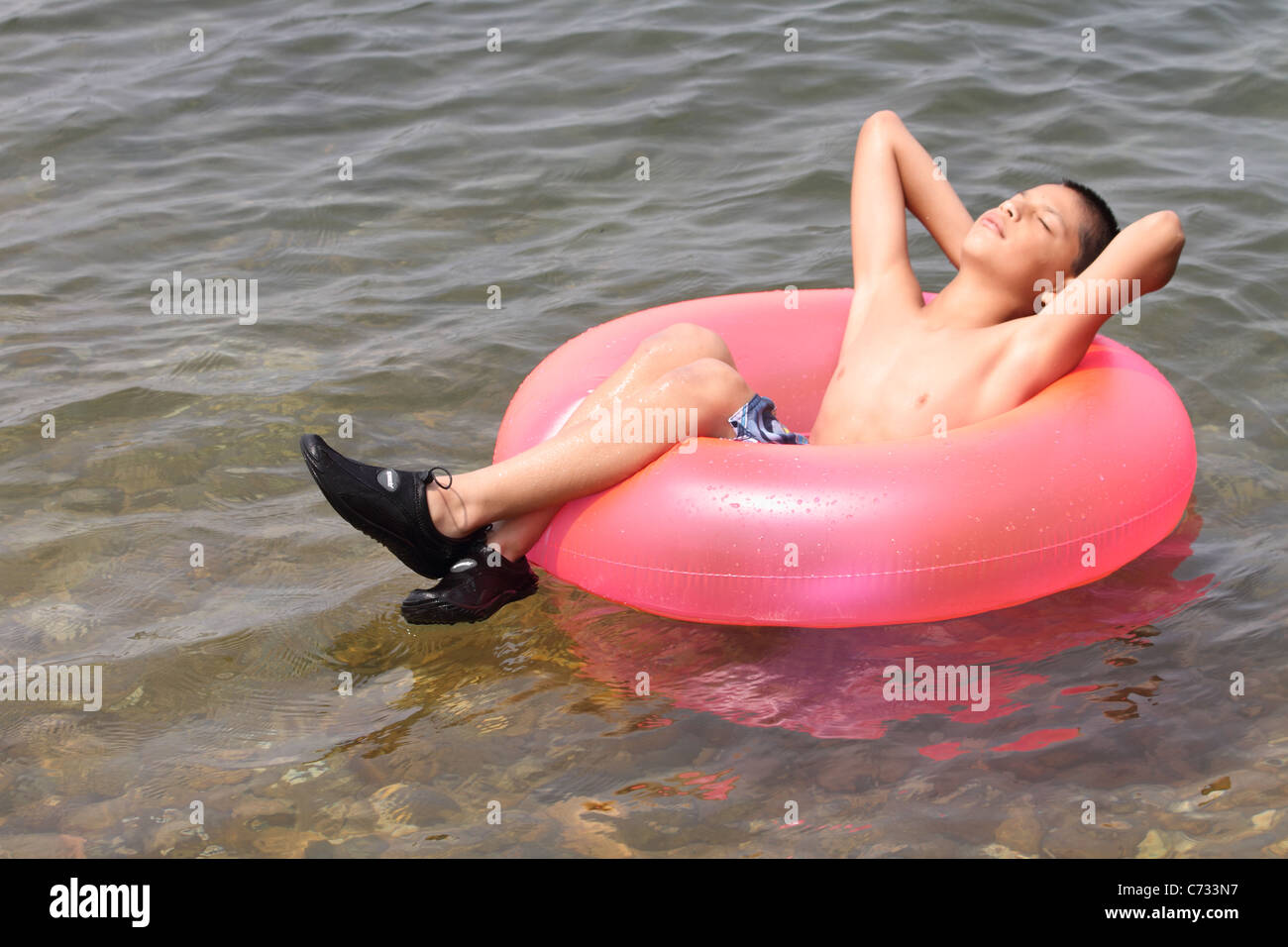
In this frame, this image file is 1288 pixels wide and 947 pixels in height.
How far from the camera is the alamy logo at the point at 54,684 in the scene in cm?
335

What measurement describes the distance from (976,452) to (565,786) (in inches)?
49.9

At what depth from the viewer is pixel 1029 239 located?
3.74 meters

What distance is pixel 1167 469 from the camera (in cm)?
355

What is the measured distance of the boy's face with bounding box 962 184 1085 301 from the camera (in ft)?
12.3

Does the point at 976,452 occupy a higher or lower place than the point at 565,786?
higher

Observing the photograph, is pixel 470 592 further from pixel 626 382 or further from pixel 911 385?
pixel 911 385

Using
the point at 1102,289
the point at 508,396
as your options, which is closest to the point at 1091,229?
the point at 1102,289

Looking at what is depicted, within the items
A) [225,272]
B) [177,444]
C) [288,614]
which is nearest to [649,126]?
[225,272]

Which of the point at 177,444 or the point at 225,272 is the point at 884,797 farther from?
the point at 225,272

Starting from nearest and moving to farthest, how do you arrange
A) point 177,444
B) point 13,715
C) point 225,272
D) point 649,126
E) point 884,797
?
point 884,797, point 13,715, point 177,444, point 225,272, point 649,126

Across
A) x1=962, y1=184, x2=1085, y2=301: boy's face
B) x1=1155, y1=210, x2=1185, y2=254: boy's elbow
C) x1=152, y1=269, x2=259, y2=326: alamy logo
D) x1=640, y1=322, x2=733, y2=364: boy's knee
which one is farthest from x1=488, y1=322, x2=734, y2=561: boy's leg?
x1=152, y1=269, x2=259, y2=326: alamy logo
